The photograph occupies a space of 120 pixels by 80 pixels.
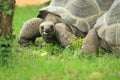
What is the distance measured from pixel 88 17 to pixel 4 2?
2.14 metres

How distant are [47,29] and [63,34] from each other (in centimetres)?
27

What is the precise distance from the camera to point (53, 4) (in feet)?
31.5

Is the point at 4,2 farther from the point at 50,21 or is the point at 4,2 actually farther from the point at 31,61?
the point at 50,21

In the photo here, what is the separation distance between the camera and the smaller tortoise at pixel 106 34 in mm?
7664

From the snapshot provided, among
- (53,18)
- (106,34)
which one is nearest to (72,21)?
(53,18)

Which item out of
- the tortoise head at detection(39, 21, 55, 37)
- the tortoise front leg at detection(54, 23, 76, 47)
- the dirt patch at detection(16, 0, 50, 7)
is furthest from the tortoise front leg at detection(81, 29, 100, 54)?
the dirt patch at detection(16, 0, 50, 7)

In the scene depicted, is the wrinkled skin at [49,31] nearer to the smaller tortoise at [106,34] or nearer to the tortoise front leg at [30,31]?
the tortoise front leg at [30,31]

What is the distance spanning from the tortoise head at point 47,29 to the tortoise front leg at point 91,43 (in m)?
0.90

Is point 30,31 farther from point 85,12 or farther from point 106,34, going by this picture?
point 106,34

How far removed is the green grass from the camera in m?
6.38

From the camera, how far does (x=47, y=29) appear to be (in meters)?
8.82

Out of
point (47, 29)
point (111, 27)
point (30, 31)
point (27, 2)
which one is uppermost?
point (111, 27)

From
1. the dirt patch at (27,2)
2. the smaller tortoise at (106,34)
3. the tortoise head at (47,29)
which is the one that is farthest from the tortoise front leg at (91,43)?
the dirt patch at (27,2)

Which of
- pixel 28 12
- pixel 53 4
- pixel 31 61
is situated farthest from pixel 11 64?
pixel 28 12
